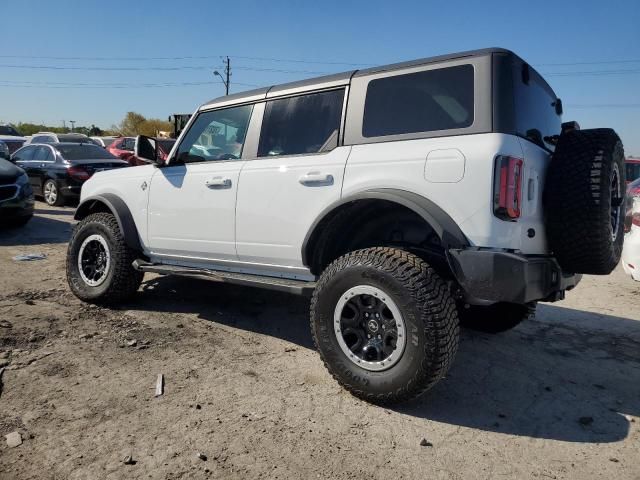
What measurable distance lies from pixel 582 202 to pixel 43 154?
39.1 ft

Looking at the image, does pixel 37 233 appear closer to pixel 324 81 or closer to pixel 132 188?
pixel 132 188

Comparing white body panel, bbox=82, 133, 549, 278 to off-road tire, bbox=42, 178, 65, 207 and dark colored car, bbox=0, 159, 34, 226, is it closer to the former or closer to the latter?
dark colored car, bbox=0, 159, 34, 226

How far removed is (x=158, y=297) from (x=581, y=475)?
3976mm

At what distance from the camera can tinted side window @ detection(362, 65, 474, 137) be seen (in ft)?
8.97

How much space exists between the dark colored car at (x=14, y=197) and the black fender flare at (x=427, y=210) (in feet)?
23.5

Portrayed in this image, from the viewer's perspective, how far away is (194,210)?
3.89 meters

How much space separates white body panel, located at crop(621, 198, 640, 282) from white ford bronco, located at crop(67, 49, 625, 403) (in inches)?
55.1

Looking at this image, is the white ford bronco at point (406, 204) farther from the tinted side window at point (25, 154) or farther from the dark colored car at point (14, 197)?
the tinted side window at point (25, 154)

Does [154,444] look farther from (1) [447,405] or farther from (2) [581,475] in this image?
(2) [581,475]

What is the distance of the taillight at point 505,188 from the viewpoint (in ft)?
8.09

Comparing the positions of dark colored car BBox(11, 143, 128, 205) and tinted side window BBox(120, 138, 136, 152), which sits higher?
tinted side window BBox(120, 138, 136, 152)

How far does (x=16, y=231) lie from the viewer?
814 centimetres

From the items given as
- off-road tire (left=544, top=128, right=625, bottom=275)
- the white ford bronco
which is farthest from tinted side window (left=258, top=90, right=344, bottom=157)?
off-road tire (left=544, top=128, right=625, bottom=275)

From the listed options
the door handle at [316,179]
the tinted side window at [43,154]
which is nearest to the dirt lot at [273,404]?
the door handle at [316,179]
